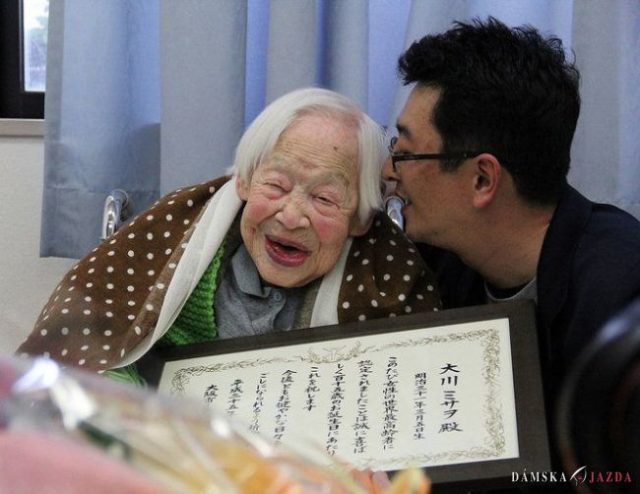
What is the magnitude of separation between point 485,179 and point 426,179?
0.09 metres

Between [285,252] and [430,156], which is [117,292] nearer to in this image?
[285,252]

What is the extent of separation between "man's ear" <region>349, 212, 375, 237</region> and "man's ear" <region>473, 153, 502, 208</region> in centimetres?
17

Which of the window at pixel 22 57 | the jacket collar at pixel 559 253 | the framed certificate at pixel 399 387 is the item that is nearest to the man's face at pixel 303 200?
the framed certificate at pixel 399 387

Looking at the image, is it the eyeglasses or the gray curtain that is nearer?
the eyeglasses

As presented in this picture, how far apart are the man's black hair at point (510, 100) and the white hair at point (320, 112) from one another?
0.11m

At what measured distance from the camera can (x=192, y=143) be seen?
185 cm

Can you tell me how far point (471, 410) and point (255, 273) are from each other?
17.9 inches

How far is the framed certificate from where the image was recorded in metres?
1.15

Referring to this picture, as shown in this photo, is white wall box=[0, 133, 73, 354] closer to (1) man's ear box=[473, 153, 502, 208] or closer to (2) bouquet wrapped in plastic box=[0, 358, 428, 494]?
(1) man's ear box=[473, 153, 502, 208]

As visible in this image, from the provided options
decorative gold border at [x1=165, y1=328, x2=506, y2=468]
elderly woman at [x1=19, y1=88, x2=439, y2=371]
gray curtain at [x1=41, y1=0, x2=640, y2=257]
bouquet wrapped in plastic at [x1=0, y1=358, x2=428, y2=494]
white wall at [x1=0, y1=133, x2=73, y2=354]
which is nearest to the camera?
bouquet wrapped in plastic at [x1=0, y1=358, x2=428, y2=494]

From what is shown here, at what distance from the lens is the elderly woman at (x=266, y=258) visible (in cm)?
142

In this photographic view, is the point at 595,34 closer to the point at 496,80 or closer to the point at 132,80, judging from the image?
the point at 496,80

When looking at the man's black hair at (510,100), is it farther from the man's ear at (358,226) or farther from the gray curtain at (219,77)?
the gray curtain at (219,77)

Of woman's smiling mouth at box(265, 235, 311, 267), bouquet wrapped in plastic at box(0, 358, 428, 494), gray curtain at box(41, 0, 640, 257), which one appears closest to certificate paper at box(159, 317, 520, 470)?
woman's smiling mouth at box(265, 235, 311, 267)
